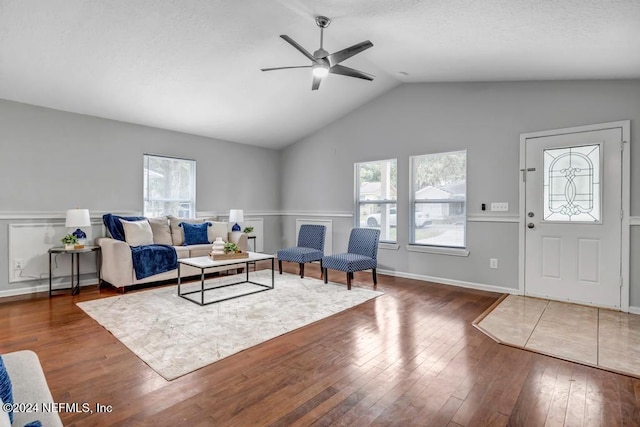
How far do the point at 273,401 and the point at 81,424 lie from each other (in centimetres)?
101

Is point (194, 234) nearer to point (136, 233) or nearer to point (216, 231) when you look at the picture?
point (216, 231)

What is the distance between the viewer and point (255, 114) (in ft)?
18.5

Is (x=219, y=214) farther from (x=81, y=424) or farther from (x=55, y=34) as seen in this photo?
(x=81, y=424)

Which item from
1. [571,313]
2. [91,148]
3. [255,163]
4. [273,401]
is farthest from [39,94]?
[571,313]

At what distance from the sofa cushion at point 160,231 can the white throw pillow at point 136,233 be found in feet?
0.79

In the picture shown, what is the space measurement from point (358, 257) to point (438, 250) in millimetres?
1266

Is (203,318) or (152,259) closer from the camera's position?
(203,318)

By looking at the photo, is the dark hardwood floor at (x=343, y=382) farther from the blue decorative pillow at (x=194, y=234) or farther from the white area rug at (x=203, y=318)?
the blue decorative pillow at (x=194, y=234)

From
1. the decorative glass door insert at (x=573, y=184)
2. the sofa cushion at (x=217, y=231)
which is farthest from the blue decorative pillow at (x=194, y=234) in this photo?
the decorative glass door insert at (x=573, y=184)

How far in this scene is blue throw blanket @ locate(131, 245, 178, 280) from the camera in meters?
4.46

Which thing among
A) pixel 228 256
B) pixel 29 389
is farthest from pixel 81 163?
pixel 29 389

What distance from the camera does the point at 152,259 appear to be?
15.1 ft

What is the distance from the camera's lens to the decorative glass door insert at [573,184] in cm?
384

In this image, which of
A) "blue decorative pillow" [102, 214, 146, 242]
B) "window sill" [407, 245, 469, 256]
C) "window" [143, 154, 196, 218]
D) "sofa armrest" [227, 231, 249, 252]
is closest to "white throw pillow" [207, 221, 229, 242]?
"sofa armrest" [227, 231, 249, 252]
